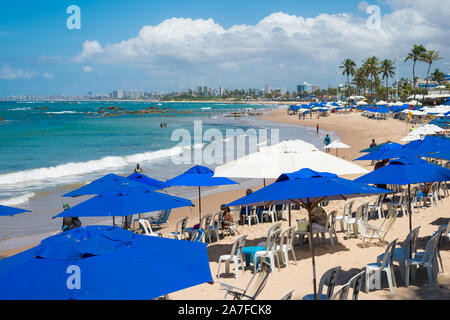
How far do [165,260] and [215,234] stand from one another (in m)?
6.79

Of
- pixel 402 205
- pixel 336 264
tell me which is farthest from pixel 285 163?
pixel 402 205

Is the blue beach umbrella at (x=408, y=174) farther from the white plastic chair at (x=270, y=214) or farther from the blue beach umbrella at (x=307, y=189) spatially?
the white plastic chair at (x=270, y=214)

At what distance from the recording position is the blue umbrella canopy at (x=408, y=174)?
6496mm

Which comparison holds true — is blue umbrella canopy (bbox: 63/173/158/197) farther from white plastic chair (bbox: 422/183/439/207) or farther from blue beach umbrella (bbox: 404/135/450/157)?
white plastic chair (bbox: 422/183/439/207)

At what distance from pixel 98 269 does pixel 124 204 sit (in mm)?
3787

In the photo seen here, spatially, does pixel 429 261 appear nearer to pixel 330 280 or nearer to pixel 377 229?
pixel 330 280

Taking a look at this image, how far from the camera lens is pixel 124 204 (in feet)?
22.4

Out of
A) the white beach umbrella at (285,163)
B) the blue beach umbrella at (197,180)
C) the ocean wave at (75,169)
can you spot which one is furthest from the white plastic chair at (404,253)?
the ocean wave at (75,169)

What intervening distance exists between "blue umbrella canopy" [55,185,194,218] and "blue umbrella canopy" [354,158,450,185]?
3.08m

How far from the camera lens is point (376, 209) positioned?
10609mm

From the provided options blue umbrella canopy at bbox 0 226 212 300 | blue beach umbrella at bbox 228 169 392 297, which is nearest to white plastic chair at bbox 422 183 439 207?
blue beach umbrella at bbox 228 169 392 297

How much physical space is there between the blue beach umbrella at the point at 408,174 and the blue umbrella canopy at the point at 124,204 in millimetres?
3133
